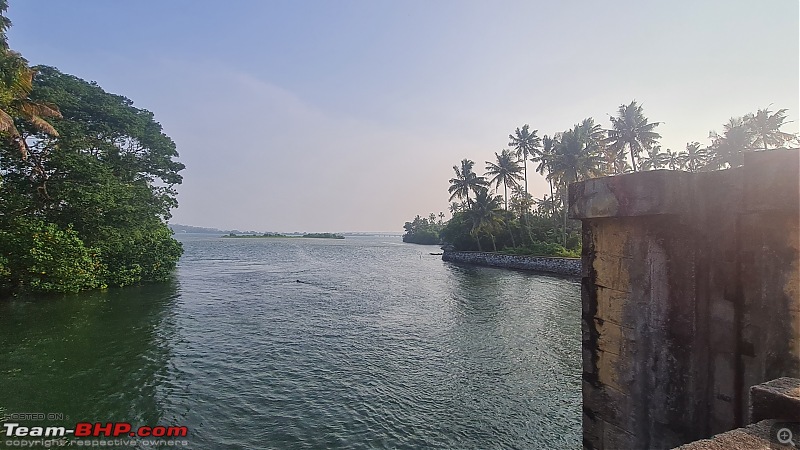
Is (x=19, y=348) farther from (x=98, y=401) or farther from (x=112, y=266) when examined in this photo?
(x=112, y=266)

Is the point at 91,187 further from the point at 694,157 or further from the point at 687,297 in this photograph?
the point at 694,157

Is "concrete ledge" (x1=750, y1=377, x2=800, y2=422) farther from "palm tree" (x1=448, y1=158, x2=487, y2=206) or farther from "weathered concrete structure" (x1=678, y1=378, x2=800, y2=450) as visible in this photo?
"palm tree" (x1=448, y1=158, x2=487, y2=206)

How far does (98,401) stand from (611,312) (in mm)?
11800

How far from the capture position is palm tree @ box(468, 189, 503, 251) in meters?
52.9

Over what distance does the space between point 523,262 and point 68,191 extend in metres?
40.8

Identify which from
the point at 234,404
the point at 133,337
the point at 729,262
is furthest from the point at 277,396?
the point at 729,262

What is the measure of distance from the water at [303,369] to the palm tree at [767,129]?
3763cm

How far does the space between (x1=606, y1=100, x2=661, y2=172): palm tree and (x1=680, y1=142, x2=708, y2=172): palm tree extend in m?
14.9


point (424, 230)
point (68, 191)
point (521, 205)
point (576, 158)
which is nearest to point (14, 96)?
point (68, 191)

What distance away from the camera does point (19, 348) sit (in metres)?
12.8

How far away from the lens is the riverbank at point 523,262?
36.7m

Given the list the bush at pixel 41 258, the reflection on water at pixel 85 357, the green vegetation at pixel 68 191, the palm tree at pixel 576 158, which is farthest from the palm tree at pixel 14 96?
the palm tree at pixel 576 158

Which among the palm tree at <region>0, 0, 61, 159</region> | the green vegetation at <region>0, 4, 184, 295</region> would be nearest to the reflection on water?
the green vegetation at <region>0, 4, 184, 295</region>

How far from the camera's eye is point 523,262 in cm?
4350
